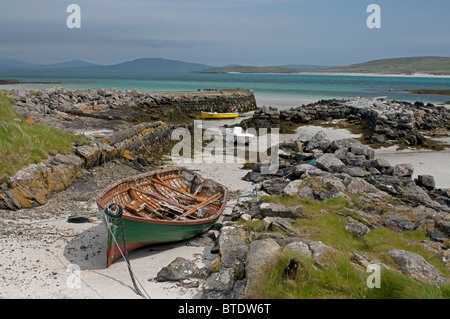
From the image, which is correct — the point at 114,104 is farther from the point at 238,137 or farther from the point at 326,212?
the point at 326,212

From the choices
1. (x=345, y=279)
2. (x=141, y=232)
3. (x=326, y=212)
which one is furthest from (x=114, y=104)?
(x=345, y=279)

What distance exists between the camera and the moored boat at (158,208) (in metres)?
8.07

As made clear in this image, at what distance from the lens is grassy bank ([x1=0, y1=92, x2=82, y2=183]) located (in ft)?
38.1

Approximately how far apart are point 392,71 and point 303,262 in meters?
214

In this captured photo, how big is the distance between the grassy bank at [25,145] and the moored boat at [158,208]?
3.71 metres

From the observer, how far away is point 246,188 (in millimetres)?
15008

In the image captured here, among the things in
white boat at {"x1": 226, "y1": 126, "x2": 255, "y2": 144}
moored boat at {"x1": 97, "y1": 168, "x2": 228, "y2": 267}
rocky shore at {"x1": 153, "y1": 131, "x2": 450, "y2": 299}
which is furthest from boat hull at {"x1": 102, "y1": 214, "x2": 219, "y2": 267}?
white boat at {"x1": 226, "y1": 126, "x2": 255, "y2": 144}

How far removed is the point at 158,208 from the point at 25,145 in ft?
18.9

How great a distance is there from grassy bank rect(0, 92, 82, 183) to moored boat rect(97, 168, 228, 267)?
3.71 metres

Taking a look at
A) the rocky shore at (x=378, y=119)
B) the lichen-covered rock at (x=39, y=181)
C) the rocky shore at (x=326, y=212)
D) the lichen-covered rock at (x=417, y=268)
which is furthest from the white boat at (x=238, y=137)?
the lichen-covered rock at (x=417, y=268)

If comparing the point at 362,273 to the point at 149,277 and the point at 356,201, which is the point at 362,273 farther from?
the point at 356,201

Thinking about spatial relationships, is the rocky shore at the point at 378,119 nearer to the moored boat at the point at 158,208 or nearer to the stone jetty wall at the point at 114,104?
the stone jetty wall at the point at 114,104

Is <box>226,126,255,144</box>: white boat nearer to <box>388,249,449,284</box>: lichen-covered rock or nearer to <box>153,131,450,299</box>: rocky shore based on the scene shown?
<box>153,131,450,299</box>: rocky shore
